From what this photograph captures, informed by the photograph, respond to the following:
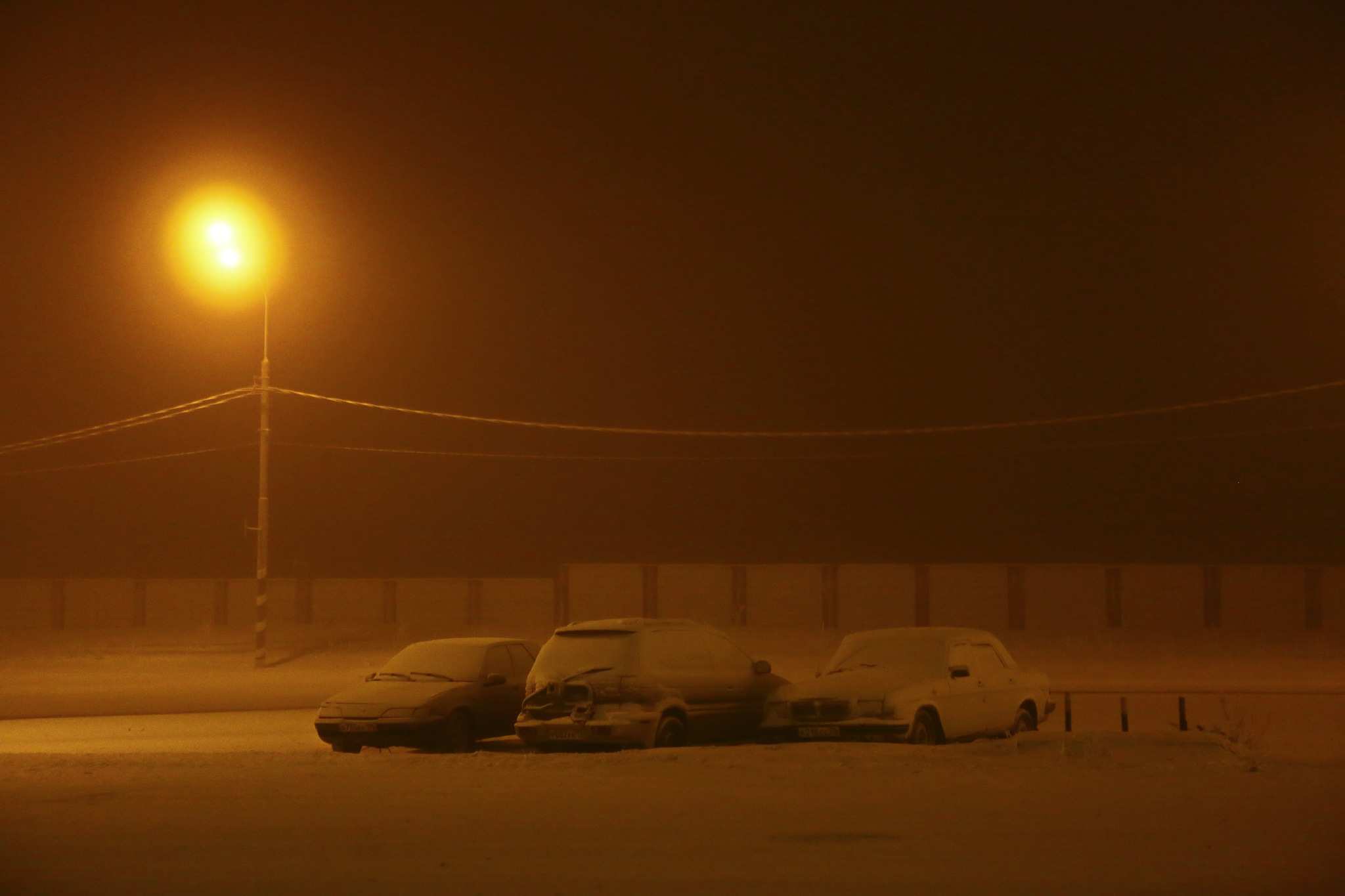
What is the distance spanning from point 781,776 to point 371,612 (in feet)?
139

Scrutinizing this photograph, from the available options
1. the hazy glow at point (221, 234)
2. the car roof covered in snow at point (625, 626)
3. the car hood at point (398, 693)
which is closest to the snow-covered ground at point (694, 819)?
the car hood at point (398, 693)

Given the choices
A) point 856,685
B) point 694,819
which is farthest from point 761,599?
point 694,819

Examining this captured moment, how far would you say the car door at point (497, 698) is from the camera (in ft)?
48.4

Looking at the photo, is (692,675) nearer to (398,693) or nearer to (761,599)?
(398,693)

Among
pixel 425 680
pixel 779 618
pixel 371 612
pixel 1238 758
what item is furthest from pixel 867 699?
pixel 371 612

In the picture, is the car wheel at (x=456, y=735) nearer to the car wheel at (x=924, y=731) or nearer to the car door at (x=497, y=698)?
the car door at (x=497, y=698)

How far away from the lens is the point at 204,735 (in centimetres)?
1689

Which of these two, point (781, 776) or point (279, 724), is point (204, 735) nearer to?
point (279, 724)

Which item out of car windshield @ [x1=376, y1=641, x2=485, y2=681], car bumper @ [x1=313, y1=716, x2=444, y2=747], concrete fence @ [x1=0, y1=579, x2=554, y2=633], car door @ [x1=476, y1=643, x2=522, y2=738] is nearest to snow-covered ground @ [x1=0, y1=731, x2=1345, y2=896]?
car bumper @ [x1=313, y1=716, x2=444, y2=747]

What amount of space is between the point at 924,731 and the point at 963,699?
0.77 m

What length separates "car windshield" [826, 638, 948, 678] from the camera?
1348 centimetres

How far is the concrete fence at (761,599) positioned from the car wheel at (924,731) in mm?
31709

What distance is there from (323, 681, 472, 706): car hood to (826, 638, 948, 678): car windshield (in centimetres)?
435

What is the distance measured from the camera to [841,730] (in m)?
12.9
